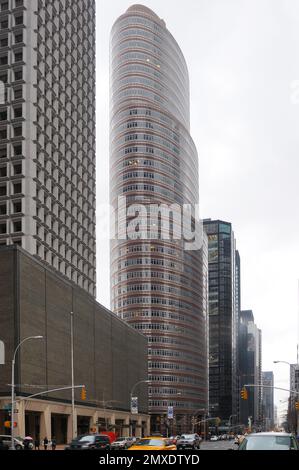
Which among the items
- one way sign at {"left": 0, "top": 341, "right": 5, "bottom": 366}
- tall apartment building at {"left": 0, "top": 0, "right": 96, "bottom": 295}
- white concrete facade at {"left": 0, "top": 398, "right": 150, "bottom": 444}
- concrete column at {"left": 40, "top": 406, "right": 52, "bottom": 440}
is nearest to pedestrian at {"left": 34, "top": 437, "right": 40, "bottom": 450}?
white concrete facade at {"left": 0, "top": 398, "right": 150, "bottom": 444}

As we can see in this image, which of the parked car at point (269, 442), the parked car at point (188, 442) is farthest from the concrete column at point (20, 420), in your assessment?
the parked car at point (269, 442)

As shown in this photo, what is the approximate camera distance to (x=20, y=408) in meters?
78.2

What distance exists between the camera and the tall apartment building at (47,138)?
101625mm

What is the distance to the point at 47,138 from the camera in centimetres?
10994

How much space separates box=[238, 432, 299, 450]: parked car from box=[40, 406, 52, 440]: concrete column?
69.4 meters

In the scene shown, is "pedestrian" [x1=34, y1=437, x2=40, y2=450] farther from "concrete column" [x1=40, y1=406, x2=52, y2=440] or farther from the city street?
the city street

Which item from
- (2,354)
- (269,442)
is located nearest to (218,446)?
(2,354)

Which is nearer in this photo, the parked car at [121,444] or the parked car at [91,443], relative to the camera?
the parked car at [91,443]

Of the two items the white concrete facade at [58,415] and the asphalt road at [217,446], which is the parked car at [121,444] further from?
the white concrete facade at [58,415]

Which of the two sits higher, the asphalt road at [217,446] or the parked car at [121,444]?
the parked car at [121,444]

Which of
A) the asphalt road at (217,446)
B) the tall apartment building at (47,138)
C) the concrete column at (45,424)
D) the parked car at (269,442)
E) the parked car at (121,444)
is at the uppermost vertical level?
the tall apartment building at (47,138)

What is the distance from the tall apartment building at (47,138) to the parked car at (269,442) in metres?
81.1
